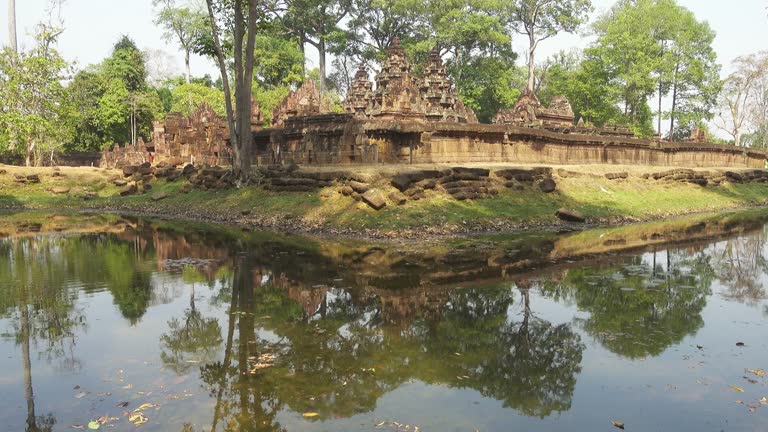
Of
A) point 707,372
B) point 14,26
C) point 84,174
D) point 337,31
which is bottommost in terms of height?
point 707,372

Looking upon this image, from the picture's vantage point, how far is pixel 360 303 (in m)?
8.50

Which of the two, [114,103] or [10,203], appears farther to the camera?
[114,103]

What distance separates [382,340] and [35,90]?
32.2m

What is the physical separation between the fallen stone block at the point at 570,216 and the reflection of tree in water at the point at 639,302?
5.67 metres

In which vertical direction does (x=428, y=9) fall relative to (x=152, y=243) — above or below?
above

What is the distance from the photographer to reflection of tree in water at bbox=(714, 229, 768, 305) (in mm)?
9648

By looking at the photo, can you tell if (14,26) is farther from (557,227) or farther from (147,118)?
(557,227)

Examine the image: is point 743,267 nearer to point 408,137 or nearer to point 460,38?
point 408,137

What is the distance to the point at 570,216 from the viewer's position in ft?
58.5

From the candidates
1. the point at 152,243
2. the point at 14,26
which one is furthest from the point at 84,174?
the point at 152,243

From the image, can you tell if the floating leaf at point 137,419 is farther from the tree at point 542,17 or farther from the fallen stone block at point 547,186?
the tree at point 542,17

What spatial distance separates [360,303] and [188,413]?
3.89 m

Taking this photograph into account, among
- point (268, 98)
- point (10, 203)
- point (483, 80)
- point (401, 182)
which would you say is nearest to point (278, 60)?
point (268, 98)

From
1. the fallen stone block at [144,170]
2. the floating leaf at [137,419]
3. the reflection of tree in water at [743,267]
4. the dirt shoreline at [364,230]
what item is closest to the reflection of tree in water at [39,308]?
the floating leaf at [137,419]
